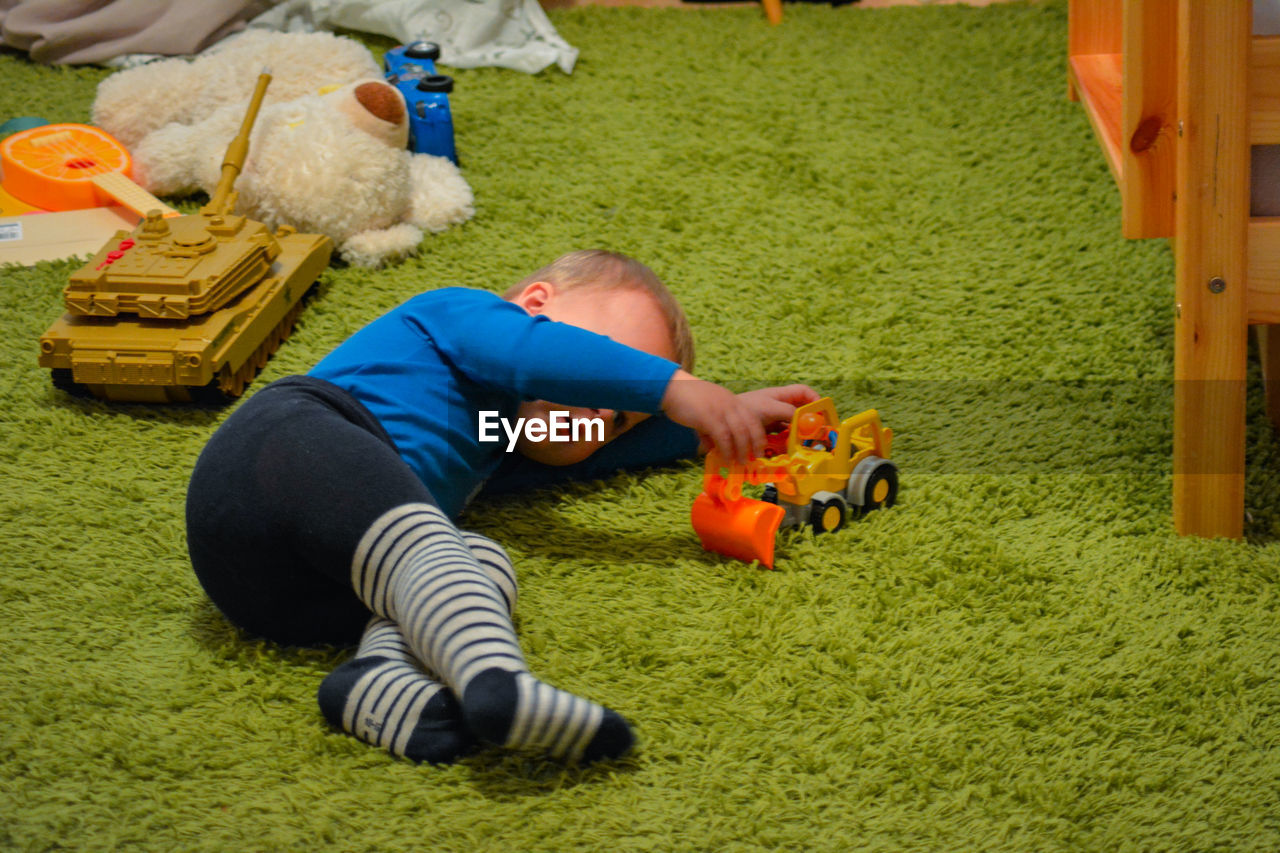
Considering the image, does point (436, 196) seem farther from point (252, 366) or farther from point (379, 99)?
point (252, 366)

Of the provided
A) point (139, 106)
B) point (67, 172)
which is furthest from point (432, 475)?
point (139, 106)

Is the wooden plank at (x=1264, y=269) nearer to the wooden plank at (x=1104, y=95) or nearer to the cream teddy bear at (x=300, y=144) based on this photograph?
the wooden plank at (x=1104, y=95)

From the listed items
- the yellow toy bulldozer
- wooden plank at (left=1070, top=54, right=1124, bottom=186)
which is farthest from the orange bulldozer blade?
wooden plank at (left=1070, top=54, right=1124, bottom=186)

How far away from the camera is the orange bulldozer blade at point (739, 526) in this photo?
957mm

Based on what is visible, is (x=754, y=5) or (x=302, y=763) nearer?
(x=302, y=763)

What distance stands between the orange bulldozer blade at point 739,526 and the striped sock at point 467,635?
0.22 metres

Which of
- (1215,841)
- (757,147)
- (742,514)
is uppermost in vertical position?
(757,147)

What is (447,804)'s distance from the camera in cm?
72

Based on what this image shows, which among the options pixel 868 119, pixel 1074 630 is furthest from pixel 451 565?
pixel 868 119

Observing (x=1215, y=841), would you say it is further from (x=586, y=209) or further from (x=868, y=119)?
(x=868, y=119)

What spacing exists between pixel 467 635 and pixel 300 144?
99 cm

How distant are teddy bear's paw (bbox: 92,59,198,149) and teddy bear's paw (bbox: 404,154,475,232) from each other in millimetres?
439

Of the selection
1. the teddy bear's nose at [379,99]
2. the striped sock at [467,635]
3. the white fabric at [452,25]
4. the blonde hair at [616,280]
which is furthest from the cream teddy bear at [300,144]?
the striped sock at [467,635]

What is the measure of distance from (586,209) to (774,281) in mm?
326
